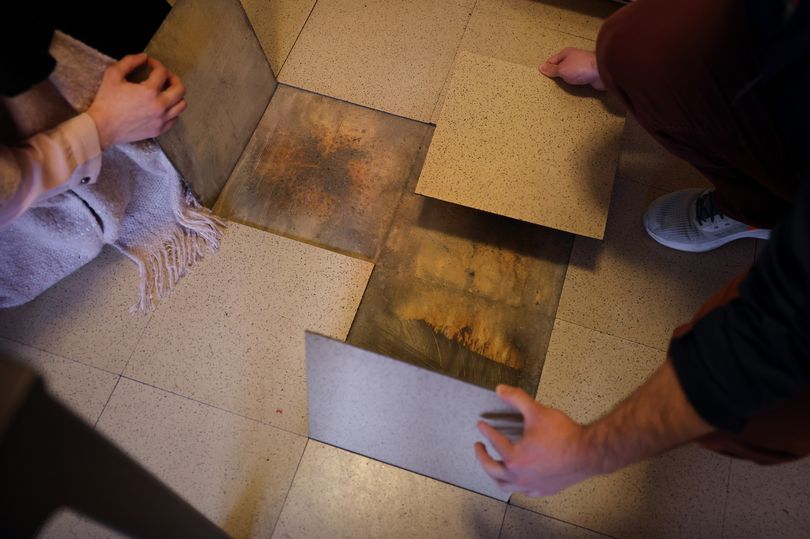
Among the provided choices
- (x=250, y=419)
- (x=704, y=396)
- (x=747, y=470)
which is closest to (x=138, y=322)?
(x=250, y=419)

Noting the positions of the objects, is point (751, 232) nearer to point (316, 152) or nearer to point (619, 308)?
point (619, 308)

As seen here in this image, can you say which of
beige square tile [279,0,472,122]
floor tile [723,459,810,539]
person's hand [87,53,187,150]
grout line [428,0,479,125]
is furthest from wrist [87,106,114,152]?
floor tile [723,459,810,539]

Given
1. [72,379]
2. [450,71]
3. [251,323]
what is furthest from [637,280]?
[72,379]

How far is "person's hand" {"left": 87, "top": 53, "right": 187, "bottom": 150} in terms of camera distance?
896 millimetres

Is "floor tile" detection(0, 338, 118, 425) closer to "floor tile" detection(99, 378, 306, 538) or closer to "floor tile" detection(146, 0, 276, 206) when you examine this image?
"floor tile" detection(99, 378, 306, 538)

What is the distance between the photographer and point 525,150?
112 centimetres

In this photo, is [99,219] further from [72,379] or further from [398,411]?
[398,411]

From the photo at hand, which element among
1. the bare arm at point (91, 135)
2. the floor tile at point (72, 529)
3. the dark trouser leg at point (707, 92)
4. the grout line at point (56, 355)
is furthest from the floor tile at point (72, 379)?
the dark trouser leg at point (707, 92)

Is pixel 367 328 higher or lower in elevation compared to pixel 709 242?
lower

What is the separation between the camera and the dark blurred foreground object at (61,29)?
0.75 meters

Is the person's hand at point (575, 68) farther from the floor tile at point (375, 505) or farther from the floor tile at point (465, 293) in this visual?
the floor tile at point (375, 505)

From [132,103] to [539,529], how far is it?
0.99m

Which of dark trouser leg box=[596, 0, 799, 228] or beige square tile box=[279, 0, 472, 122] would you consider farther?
beige square tile box=[279, 0, 472, 122]

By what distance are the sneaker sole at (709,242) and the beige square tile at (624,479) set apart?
0.77 feet
